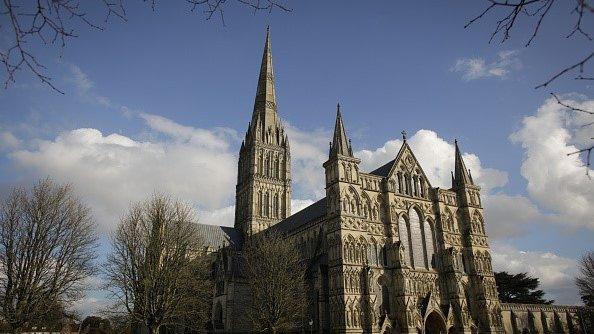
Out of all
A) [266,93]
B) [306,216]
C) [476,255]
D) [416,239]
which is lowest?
[476,255]

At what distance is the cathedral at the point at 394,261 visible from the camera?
1353 inches

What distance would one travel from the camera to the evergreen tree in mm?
64875

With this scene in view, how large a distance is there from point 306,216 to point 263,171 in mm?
20188

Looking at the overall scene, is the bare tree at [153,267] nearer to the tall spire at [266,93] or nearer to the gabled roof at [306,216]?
the gabled roof at [306,216]

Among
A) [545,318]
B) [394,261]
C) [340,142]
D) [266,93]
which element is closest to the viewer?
[394,261]

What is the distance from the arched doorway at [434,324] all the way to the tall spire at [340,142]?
16.6 m

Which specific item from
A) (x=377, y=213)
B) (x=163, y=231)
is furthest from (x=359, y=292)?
(x=163, y=231)

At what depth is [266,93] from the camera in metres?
74.0

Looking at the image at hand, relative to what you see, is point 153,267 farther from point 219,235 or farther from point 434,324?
point 219,235

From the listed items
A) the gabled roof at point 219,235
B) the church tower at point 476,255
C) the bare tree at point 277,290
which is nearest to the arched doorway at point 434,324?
the church tower at point 476,255

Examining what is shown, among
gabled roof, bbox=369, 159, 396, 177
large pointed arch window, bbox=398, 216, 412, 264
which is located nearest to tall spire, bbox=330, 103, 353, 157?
gabled roof, bbox=369, 159, 396, 177

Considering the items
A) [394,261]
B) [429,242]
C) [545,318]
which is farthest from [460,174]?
[545,318]

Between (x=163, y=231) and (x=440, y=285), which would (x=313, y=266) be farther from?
(x=163, y=231)

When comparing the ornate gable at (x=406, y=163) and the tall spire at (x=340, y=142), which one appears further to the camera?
the ornate gable at (x=406, y=163)
